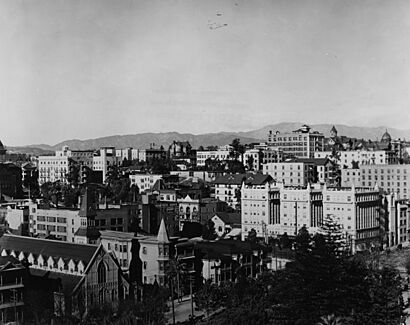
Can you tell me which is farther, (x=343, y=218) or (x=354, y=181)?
(x=354, y=181)

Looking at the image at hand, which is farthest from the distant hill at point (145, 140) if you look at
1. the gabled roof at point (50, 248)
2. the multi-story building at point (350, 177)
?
the gabled roof at point (50, 248)

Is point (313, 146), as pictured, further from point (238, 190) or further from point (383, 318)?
point (383, 318)

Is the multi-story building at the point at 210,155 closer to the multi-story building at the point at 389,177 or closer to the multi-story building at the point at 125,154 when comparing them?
the multi-story building at the point at 125,154

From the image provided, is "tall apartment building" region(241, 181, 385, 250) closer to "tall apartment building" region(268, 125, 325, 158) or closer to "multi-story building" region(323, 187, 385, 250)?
"multi-story building" region(323, 187, 385, 250)

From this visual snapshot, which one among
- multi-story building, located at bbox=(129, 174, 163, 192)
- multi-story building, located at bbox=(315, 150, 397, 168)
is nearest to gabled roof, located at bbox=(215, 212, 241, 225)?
multi-story building, located at bbox=(129, 174, 163, 192)

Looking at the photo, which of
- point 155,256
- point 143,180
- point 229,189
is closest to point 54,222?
point 155,256

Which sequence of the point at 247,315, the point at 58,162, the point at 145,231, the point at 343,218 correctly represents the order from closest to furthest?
the point at 247,315 → the point at 145,231 → the point at 343,218 → the point at 58,162

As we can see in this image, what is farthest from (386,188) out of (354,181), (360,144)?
(360,144)
